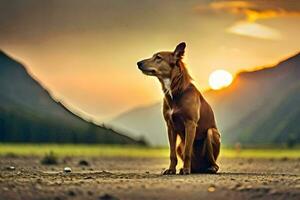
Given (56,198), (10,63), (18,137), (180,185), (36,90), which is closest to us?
(56,198)

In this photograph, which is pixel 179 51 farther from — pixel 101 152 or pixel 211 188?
pixel 101 152

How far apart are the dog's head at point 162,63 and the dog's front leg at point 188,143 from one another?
1232mm

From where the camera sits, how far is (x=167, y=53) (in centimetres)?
1866

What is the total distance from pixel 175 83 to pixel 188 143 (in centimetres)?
140

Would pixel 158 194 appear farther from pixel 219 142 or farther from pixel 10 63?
pixel 10 63

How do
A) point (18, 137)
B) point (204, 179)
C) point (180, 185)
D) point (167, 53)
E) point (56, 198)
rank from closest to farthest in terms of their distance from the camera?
point (56, 198), point (180, 185), point (204, 179), point (167, 53), point (18, 137)

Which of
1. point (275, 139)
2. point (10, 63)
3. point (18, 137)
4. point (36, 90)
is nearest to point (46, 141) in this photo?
point (18, 137)

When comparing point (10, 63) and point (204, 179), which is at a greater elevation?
point (10, 63)

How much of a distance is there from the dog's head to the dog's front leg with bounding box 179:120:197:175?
48.5 inches

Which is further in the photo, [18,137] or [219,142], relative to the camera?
[18,137]

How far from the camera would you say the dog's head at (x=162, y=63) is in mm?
18594

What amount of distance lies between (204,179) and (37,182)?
11.1ft

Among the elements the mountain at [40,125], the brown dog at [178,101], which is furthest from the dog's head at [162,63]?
the mountain at [40,125]

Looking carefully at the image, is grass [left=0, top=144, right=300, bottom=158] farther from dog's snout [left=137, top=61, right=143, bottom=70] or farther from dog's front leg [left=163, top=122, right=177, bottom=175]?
dog's snout [left=137, top=61, right=143, bottom=70]
